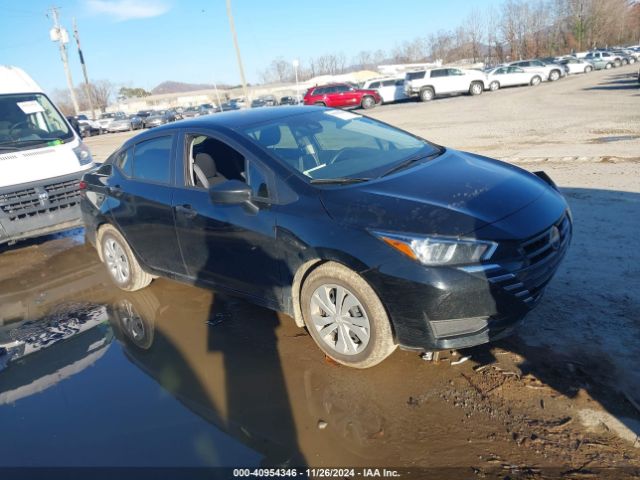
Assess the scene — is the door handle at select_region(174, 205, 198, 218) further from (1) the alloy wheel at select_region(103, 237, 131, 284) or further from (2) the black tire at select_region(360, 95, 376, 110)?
(2) the black tire at select_region(360, 95, 376, 110)

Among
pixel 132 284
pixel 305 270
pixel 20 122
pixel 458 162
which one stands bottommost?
pixel 132 284

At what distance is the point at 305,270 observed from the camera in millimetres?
3299

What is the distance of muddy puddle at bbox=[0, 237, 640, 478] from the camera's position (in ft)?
8.29

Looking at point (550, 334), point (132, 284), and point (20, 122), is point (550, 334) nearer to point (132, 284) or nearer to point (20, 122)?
point (132, 284)

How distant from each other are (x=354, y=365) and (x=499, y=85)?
3288 cm

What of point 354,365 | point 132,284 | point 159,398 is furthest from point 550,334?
point 132,284

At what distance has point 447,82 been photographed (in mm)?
30234

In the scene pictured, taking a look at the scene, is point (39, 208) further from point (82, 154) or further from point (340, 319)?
point (340, 319)

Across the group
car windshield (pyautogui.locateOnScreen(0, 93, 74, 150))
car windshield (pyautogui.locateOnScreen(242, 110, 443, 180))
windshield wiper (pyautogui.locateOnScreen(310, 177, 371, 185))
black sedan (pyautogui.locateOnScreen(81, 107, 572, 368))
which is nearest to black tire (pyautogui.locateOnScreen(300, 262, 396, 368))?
black sedan (pyautogui.locateOnScreen(81, 107, 572, 368))

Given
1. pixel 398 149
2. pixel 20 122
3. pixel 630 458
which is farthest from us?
pixel 20 122

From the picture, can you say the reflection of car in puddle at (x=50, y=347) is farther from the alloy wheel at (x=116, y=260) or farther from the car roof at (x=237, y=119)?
the car roof at (x=237, y=119)

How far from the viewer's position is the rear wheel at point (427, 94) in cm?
3072

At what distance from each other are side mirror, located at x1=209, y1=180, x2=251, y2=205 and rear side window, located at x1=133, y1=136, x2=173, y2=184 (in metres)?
1.03

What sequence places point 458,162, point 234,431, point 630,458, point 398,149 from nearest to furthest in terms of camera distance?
point 630,458 → point 234,431 → point 458,162 → point 398,149
